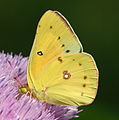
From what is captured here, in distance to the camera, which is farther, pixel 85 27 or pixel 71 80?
pixel 85 27

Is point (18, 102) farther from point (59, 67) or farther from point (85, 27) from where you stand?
point (85, 27)

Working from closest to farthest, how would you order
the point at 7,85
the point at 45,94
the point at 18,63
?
the point at 7,85
the point at 45,94
the point at 18,63

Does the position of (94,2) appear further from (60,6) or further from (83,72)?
(83,72)

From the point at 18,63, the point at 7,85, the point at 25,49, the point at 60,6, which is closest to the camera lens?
the point at 7,85

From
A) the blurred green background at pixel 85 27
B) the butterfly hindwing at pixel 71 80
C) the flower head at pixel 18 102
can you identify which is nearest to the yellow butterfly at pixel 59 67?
the butterfly hindwing at pixel 71 80

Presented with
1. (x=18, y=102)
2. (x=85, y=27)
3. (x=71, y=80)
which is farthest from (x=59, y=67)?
(x=85, y=27)

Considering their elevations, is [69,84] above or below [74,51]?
below

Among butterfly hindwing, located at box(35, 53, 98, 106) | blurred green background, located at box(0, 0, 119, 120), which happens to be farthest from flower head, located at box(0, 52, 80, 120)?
blurred green background, located at box(0, 0, 119, 120)

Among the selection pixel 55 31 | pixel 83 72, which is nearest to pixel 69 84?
pixel 83 72
